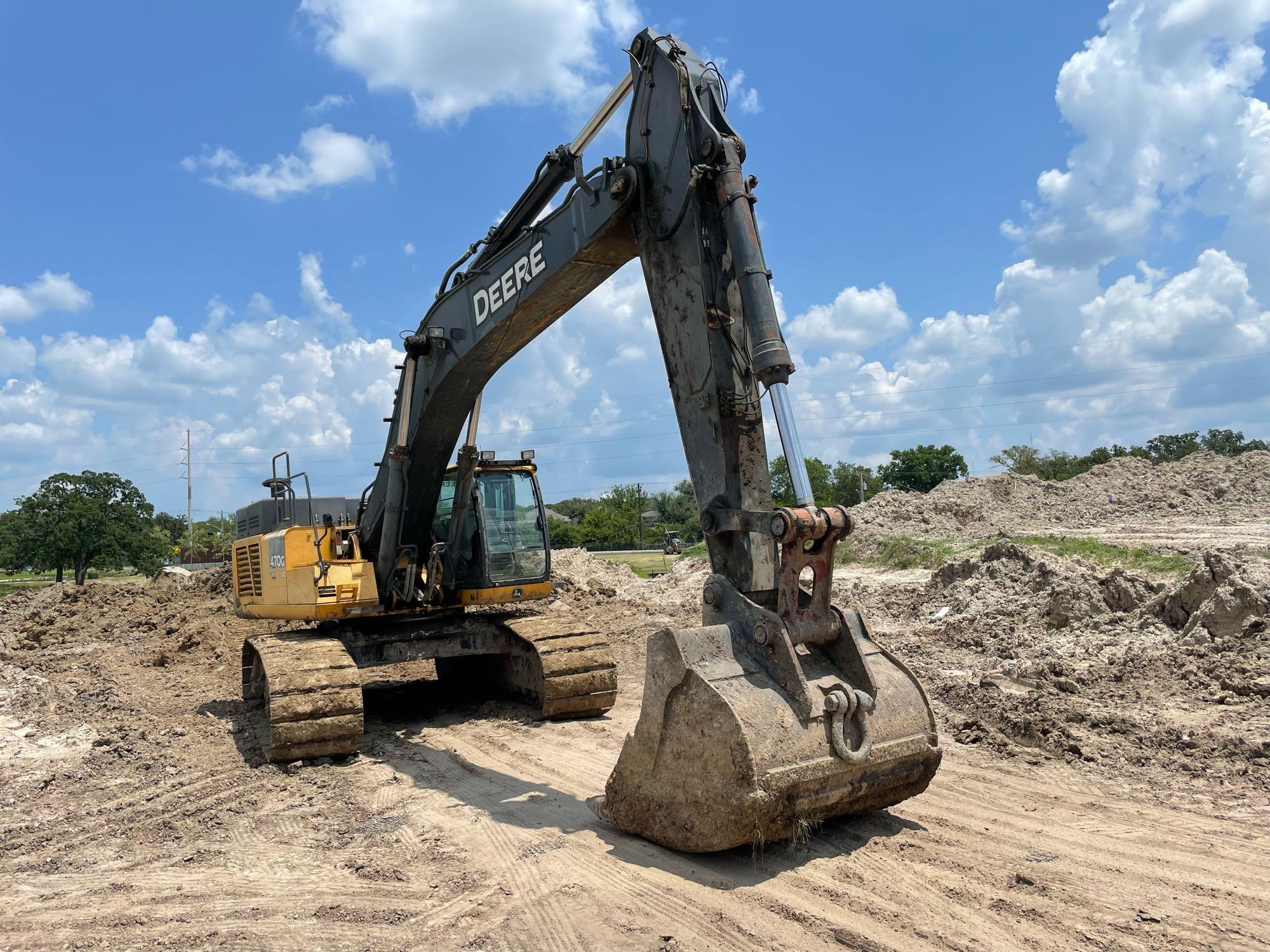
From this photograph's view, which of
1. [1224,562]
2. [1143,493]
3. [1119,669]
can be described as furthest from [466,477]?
[1143,493]

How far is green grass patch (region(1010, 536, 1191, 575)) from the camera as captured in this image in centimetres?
1155

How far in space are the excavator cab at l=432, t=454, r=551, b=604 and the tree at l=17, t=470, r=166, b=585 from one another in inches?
1557

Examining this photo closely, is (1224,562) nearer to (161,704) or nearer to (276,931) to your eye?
(276,931)

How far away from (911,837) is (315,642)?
5418mm

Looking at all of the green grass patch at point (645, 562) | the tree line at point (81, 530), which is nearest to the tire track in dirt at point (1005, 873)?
the green grass patch at point (645, 562)

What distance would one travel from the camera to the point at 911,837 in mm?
4699

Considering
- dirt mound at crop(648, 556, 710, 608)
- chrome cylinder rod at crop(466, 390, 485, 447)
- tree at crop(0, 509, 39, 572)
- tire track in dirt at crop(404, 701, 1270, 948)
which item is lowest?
tire track in dirt at crop(404, 701, 1270, 948)

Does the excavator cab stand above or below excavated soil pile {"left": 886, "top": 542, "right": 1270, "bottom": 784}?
above

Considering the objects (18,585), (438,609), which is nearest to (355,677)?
(438,609)

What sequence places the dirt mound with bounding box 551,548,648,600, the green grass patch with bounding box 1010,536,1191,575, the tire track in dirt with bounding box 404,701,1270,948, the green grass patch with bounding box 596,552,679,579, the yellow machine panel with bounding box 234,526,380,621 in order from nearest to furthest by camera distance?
A: the tire track in dirt with bounding box 404,701,1270,948 → the yellow machine panel with bounding box 234,526,380,621 → the green grass patch with bounding box 1010,536,1191,575 → the dirt mound with bounding box 551,548,648,600 → the green grass patch with bounding box 596,552,679,579

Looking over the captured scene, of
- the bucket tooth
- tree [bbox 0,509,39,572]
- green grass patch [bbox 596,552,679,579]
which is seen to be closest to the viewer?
the bucket tooth

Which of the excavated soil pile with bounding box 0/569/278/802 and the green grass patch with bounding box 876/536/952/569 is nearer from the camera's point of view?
the excavated soil pile with bounding box 0/569/278/802

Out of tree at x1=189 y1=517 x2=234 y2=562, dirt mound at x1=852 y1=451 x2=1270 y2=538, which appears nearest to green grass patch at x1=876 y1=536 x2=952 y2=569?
dirt mound at x1=852 y1=451 x2=1270 y2=538

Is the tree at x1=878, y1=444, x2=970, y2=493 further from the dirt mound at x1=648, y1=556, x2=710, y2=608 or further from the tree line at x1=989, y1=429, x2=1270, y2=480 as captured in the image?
the dirt mound at x1=648, y1=556, x2=710, y2=608
